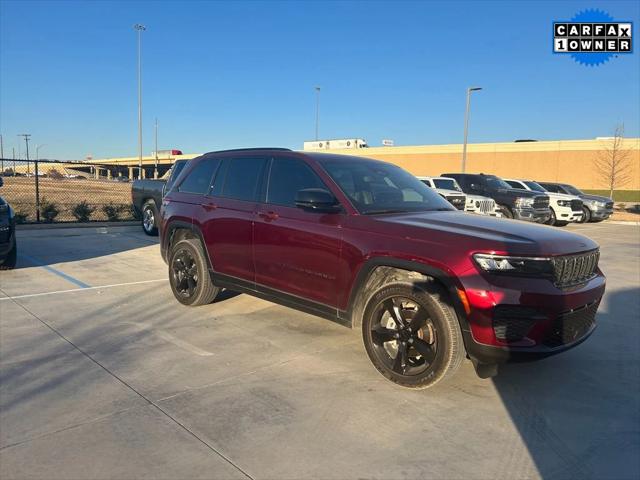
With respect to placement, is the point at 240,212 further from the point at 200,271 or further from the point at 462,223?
the point at 462,223

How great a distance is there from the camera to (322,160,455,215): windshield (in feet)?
15.2

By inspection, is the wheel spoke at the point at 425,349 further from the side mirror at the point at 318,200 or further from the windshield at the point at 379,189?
the side mirror at the point at 318,200

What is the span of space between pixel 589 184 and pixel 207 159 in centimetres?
5338

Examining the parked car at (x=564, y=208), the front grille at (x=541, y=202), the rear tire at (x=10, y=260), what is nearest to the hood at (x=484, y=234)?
the rear tire at (x=10, y=260)

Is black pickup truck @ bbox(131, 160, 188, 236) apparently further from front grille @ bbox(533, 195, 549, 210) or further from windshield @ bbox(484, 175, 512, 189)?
front grille @ bbox(533, 195, 549, 210)

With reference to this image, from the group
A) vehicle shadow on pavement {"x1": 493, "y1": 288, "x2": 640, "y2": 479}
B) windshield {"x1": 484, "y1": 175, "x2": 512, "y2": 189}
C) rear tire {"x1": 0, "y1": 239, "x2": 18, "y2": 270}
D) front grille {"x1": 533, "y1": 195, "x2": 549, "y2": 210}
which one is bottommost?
vehicle shadow on pavement {"x1": 493, "y1": 288, "x2": 640, "y2": 479}

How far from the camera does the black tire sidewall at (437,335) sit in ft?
12.2

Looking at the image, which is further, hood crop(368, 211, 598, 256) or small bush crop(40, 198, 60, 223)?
small bush crop(40, 198, 60, 223)

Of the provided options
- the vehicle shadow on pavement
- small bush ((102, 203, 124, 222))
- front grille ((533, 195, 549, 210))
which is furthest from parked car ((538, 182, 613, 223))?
the vehicle shadow on pavement

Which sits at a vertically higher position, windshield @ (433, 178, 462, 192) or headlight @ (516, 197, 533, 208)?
windshield @ (433, 178, 462, 192)

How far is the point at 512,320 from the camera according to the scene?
3.52 m

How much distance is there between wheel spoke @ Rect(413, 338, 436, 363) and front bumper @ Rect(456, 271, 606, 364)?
0.27 metres

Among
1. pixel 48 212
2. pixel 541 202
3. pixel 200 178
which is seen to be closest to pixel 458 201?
pixel 541 202

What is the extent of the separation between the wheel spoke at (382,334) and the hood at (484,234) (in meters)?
0.77
